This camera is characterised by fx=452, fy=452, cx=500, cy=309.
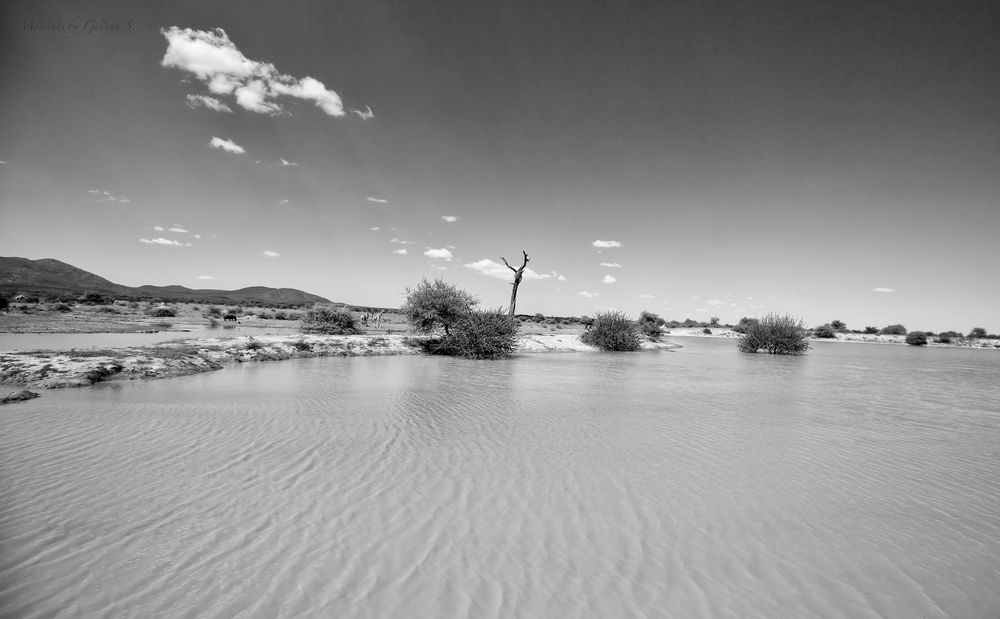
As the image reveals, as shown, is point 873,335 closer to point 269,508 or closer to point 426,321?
point 426,321

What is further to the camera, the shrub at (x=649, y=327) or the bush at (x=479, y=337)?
the shrub at (x=649, y=327)

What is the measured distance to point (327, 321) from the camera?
25484mm

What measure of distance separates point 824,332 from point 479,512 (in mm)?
72298

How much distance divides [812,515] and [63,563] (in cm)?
600

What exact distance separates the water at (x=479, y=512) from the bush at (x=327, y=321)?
A: 16.7 meters

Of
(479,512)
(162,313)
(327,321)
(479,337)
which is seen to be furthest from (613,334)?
(162,313)

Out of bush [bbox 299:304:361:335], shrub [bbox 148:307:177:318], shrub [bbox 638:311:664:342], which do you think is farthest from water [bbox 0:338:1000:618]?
shrub [bbox 148:307:177:318]

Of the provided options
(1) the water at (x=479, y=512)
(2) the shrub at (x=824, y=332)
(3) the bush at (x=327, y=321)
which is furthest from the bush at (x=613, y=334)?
(2) the shrub at (x=824, y=332)

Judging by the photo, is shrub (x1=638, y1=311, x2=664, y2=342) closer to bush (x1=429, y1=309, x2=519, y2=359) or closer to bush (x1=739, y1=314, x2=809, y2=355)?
bush (x1=739, y1=314, x2=809, y2=355)

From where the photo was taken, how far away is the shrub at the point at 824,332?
60.9 meters

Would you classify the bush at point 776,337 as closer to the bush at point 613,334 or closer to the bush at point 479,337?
the bush at point 613,334

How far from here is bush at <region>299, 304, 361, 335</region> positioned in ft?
82.4

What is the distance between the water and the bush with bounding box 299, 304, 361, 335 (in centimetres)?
1667

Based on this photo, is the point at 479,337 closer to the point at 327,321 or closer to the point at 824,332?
the point at 327,321
